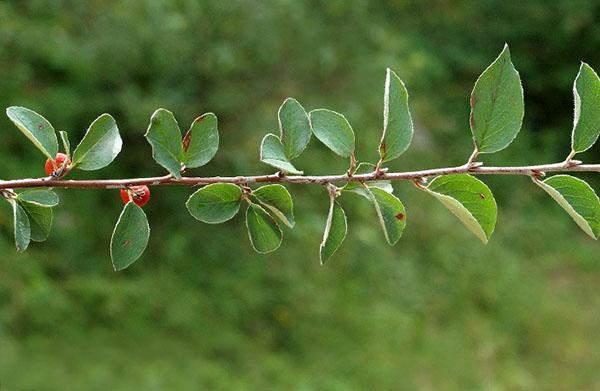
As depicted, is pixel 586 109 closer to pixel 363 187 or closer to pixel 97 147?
pixel 363 187

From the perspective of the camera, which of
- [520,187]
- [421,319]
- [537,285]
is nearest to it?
[421,319]

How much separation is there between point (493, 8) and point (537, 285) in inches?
69.4

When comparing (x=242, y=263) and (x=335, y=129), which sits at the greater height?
(x=335, y=129)

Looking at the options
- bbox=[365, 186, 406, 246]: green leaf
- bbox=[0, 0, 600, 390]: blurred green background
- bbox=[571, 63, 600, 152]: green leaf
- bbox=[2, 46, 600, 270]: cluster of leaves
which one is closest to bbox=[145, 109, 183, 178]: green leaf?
bbox=[2, 46, 600, 270]: cluster of leaves

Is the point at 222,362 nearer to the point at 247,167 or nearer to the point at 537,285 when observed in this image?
the point at 247,167

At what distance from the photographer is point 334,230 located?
1.55 ft

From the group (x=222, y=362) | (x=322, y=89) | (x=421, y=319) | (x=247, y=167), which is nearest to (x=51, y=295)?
(x=222, y=362)

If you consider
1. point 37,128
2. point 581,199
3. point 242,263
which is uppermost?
point 37,128

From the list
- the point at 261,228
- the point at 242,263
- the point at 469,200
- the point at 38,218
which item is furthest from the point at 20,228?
the point at 242,263

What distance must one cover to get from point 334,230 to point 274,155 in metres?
0.05

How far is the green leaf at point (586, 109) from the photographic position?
1.53ft

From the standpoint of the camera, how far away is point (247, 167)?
2.50 metres

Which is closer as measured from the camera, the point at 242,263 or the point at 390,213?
the point at 390,213

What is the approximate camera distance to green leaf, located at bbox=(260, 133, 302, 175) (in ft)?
1.46
